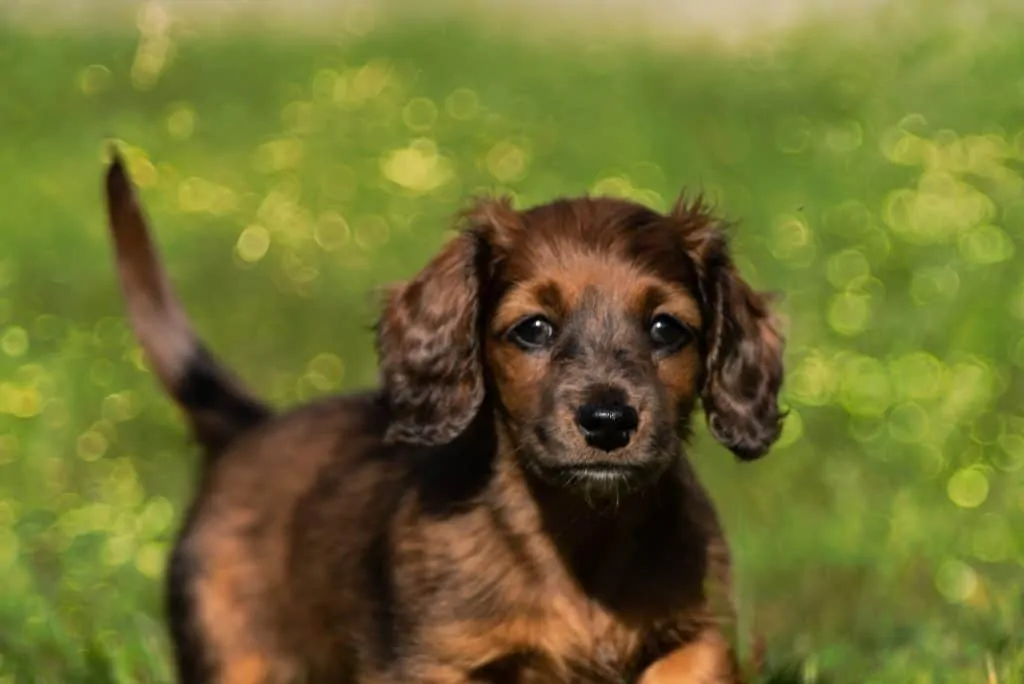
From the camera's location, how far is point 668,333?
12.2 feet

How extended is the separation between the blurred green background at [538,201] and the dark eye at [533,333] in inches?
21.3

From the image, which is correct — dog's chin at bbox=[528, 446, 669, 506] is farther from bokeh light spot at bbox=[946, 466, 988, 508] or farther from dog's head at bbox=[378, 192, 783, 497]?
bokeh light spot at bbox=[946, 466, 988, 508]

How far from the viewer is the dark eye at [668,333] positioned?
3.69 meters

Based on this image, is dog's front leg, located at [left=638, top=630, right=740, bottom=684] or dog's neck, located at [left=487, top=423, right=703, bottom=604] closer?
dog's front leg, located at [left=638, top=630, right=740, bottom=684]

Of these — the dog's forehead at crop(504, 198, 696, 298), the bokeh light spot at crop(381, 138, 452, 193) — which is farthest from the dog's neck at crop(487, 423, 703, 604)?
the bokeh light spot at crop(381, 138, 452, 193)

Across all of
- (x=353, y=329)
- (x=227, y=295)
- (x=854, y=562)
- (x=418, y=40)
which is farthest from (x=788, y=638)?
(x=418, y=40)

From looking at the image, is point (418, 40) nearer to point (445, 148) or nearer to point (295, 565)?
point (445, 148)

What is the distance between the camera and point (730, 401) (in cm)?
390

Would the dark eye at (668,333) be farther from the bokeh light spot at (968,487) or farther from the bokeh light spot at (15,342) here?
the bokeh light spot at (15,342)

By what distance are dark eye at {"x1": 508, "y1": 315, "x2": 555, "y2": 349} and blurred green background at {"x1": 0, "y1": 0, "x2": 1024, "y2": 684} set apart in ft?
1.78

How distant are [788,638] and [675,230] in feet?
4.47

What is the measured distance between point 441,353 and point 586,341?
0.38 m

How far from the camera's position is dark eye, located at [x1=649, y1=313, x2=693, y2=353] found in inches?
145

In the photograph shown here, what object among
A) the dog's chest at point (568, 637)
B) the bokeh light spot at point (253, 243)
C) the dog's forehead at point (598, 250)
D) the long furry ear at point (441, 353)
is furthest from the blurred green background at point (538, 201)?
the dog's chest at point (568, 637)
